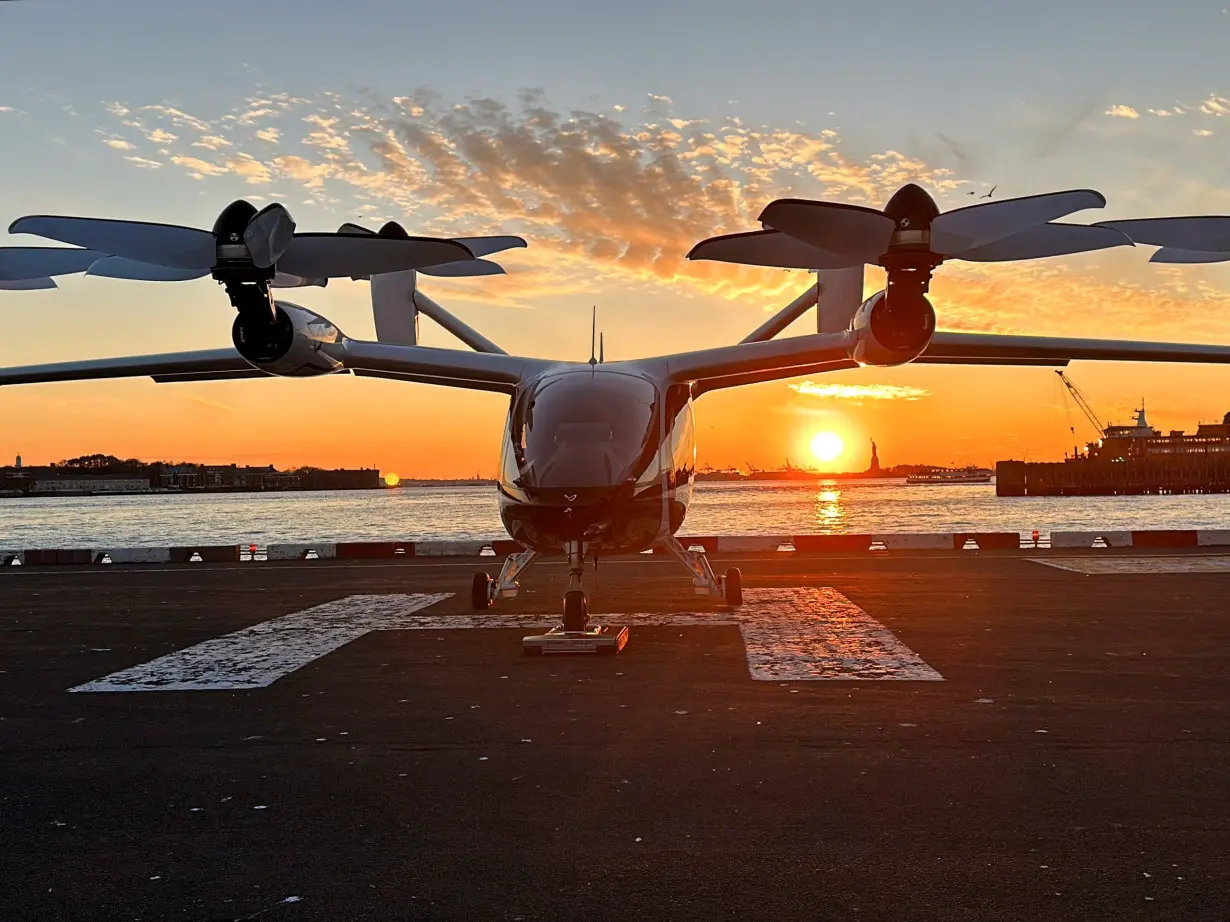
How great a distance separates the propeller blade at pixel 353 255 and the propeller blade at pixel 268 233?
854 millimetres

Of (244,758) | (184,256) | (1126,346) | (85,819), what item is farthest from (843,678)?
(1126,346)

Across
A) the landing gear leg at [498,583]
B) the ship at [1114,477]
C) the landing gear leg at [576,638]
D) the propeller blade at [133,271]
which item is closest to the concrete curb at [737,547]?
the landing gear leg at [498,583]

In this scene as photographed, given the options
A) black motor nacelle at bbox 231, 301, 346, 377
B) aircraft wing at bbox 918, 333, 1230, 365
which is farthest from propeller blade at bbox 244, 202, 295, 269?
aircraft wing at bbox 918, 333, 1230, 365

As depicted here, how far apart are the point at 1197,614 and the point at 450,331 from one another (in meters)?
13.3

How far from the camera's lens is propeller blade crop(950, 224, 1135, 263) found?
1077cm

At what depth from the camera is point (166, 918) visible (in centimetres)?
422

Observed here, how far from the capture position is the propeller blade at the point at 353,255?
10992 millimetres

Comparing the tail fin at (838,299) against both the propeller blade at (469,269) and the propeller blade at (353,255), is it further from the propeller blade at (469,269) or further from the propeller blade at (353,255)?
the propeller blade at (353,255)

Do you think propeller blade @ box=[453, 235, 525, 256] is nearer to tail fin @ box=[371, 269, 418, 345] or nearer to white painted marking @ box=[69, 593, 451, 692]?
tail fin @ box=[371, 269, 418, 345]

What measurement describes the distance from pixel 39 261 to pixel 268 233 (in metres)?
3.97

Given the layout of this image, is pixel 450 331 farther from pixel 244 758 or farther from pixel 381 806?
pixel 381 806

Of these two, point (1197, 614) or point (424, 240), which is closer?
point (424, 240)

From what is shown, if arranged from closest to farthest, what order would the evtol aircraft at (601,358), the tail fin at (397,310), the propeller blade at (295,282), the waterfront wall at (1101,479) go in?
the evtol aircraft at (601,358)
the propeller blade at (295,282)
the tail fin at (397,310)
the waterfront wall at (1101,479)

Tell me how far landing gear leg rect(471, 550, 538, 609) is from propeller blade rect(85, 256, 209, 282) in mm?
5890
